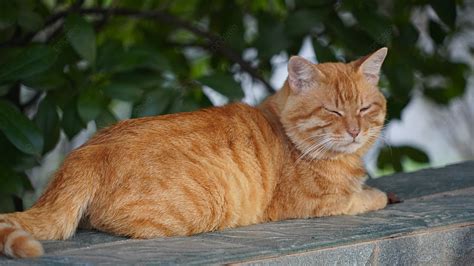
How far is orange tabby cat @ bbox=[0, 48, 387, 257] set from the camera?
2.89 meters

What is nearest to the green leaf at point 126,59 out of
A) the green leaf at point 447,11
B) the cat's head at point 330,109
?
the cat's head at point 330,109

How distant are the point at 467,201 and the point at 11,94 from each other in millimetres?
2480

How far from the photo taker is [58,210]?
2.85m

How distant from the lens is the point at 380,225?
300 cm

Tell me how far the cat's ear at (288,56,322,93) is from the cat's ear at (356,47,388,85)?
217 mm

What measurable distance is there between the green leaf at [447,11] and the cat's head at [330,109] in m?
1.23

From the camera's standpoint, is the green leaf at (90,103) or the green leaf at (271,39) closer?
the green leaf at (90,103)

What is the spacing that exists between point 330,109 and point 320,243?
85 centimetres

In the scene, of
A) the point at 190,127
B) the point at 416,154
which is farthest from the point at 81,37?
the point at 416,154

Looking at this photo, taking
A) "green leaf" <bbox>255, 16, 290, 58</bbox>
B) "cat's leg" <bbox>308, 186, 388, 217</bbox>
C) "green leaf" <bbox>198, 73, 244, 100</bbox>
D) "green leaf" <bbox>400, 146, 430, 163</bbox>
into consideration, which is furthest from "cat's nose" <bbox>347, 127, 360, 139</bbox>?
"green leaf" <bbox>400, 146, 430, 163</bbox>

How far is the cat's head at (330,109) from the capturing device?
3.41 m

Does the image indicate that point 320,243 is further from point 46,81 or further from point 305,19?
point 305,19

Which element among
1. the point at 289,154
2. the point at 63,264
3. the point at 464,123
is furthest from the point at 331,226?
the point at 464,123

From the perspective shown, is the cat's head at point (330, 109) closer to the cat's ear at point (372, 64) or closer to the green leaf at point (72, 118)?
the cat's ear at point (372, 64)
